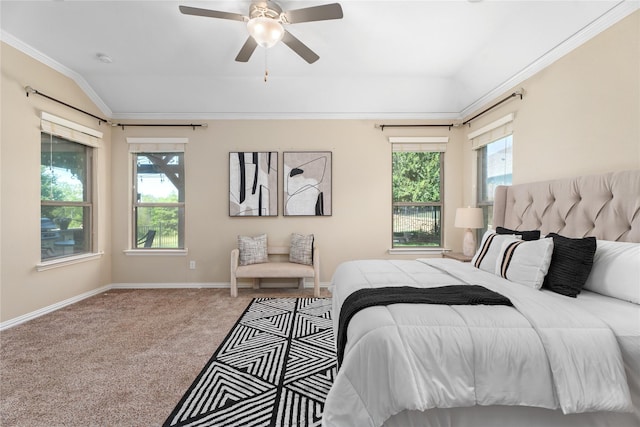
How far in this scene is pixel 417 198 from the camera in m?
4.48

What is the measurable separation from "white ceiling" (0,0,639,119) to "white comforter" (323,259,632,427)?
2.31m

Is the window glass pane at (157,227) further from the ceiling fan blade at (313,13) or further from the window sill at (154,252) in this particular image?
the ceiling fan blade at (313,13)

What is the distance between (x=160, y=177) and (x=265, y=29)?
10.3ft

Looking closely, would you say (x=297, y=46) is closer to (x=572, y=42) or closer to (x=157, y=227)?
(x=572, y=42)

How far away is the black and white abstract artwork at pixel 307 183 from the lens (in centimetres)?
433

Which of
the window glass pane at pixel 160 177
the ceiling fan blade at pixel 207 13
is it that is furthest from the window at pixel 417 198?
the window glass pane at pixel 160 177

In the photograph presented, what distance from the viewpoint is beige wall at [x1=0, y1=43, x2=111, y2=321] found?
9.32 feet

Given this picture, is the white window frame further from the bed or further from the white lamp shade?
the white lamp shade

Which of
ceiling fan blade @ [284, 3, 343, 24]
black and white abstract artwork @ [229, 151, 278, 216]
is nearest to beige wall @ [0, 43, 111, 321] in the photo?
black and white abstract artwork @ [229, 151, 278, 216]

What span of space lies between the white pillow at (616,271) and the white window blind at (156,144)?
469cm

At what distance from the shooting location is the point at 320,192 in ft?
14.3

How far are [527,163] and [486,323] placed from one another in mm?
2361

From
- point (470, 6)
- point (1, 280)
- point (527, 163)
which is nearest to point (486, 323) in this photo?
point (527, 163)

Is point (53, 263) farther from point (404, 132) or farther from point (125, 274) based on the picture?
point (404, 132)
